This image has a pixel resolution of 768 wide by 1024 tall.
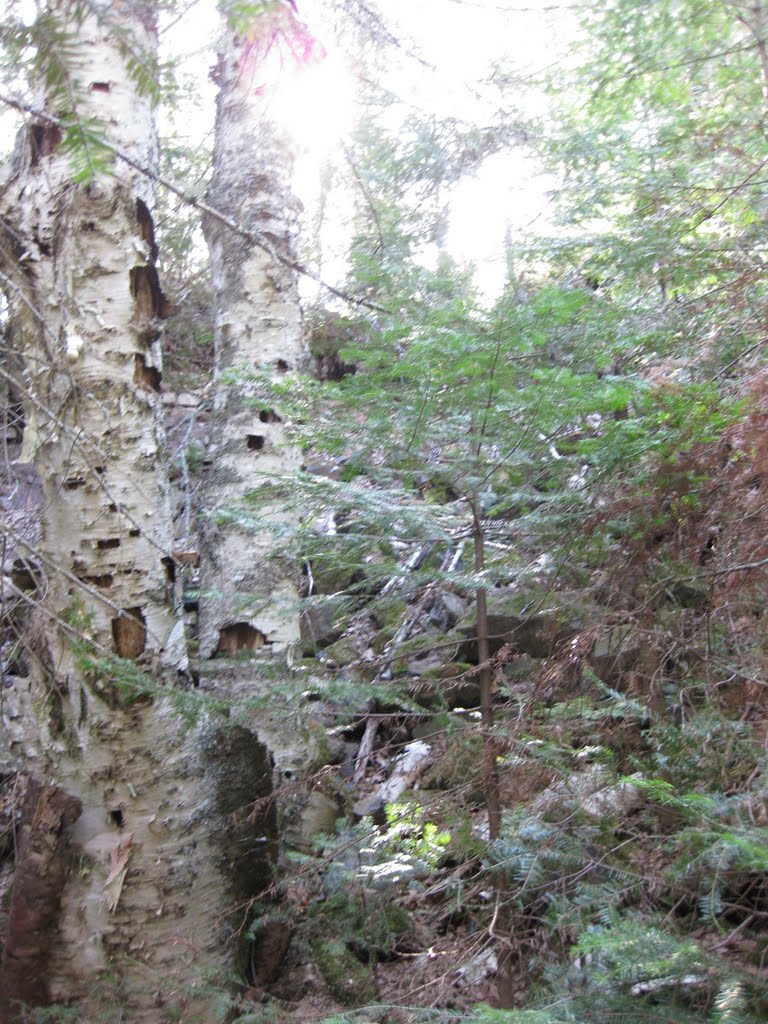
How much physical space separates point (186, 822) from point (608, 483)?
218cm

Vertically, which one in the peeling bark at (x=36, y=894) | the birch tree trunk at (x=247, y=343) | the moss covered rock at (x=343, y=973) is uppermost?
the birch tree trunk at (x=247, y=343)

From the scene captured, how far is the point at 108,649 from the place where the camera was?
322 cm

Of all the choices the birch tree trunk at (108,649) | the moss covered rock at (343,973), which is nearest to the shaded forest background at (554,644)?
the moss covered rock at (343,973)

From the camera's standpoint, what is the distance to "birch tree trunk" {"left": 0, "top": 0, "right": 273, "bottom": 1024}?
302 centimetres

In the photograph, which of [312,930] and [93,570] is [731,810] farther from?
[93,570]

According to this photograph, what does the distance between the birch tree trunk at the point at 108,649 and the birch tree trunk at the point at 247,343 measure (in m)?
0.56

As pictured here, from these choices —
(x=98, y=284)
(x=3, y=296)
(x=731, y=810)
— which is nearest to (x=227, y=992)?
(x=731, y=810)

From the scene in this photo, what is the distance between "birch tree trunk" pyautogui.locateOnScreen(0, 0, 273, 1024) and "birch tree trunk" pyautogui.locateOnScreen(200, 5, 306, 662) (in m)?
0.56

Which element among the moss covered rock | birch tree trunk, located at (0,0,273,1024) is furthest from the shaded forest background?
birch tree trunk, located at (0,0,273,1024)

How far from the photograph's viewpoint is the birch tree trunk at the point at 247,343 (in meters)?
4.23

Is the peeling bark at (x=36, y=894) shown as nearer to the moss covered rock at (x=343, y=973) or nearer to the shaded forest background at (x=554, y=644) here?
the shaded forest background at (x=554, y=644)

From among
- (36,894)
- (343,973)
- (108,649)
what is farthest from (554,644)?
(36,894)

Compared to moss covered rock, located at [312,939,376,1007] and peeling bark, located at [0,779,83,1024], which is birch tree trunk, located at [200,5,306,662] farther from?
moss covered rock, located at [312,939,376,1007]

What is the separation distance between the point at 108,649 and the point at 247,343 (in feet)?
7.39
